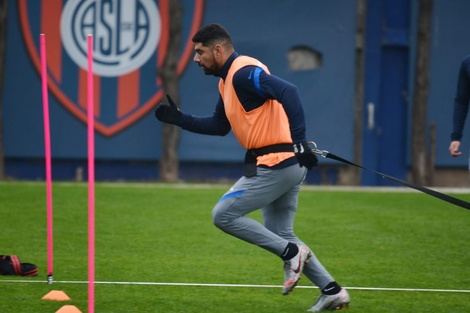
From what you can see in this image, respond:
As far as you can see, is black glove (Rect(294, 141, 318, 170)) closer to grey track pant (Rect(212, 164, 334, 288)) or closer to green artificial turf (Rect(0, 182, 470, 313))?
grey track pant (Rect(212, 164, 334, 288))

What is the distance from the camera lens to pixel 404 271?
9.23 m

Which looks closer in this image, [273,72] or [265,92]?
[265,92]

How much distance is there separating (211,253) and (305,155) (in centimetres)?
372

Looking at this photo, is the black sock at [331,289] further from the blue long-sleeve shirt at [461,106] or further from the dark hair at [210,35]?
the dark hair at [210,35]

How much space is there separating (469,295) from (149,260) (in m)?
3.07

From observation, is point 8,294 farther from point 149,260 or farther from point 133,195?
point 133,195

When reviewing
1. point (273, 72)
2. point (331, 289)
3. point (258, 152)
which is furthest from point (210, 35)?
point (273, 72)

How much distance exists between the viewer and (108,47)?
18.6 metres

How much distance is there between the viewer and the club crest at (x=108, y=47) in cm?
1853

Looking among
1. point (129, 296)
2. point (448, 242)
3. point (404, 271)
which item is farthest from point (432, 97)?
point (129, 296)

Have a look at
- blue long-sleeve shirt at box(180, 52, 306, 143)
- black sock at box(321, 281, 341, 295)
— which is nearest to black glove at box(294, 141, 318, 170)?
blue long-sleeve shirt at box(180, 52, 306, 143)

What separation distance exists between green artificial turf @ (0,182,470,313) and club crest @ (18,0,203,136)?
9.84 feet

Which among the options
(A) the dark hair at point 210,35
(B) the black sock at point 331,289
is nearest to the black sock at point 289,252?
(B) the black sock at point 331,289

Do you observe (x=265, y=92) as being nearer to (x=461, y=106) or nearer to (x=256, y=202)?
(x=256, y=202)
